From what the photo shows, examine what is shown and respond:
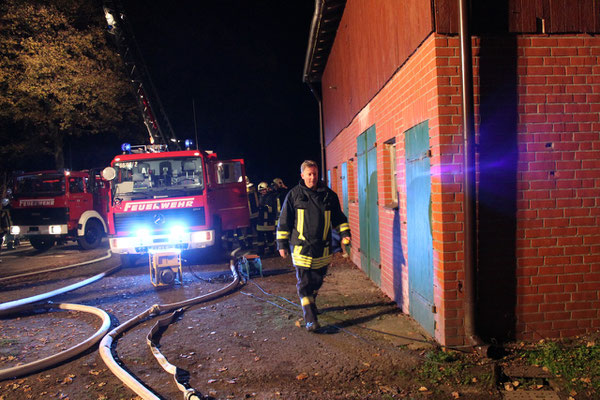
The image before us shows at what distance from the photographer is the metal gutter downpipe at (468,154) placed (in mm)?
3832

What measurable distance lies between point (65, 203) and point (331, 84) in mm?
9004

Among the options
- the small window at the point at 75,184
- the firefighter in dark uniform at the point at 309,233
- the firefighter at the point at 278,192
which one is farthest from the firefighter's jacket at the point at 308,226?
the small window at the point at 75,184

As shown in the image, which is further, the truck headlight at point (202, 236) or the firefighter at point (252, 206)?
the firefighter at point (252, 206)

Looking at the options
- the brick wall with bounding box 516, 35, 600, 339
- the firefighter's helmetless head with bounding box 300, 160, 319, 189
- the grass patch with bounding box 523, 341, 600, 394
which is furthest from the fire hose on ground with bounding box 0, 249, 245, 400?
the brick wall with bounding box 516, 35, 600, 339

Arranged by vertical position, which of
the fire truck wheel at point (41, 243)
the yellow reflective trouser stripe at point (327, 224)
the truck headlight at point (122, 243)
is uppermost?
the yellow reflective trouser stripe at point (327, 224)

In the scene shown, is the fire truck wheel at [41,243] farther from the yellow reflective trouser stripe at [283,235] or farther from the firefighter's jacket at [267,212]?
the yellow reflective trouser stripe at [283,235]

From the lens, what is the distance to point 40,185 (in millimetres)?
13781

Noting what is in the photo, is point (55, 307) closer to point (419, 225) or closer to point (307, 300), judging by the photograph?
point (307, 300)

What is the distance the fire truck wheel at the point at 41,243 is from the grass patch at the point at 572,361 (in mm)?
15264

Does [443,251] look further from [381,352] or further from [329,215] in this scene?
[329,215]

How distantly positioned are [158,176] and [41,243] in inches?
306

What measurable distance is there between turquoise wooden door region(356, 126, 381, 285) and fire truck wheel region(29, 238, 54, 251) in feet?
38.6

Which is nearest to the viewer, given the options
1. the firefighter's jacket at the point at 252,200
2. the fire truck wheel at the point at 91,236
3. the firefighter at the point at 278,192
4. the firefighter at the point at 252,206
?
the firefighter at the point at 278,192

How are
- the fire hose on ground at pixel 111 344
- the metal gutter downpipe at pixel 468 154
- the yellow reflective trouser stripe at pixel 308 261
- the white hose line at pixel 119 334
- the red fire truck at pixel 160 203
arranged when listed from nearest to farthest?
the white hose line at pixel 119 334, the fire hose on ground at pixel 111 344, the metal gutter downpipe at pixel 468 154, the yellow reflective trouser stripe at pixel 308 261, the red fire truck at pixel 160 203
